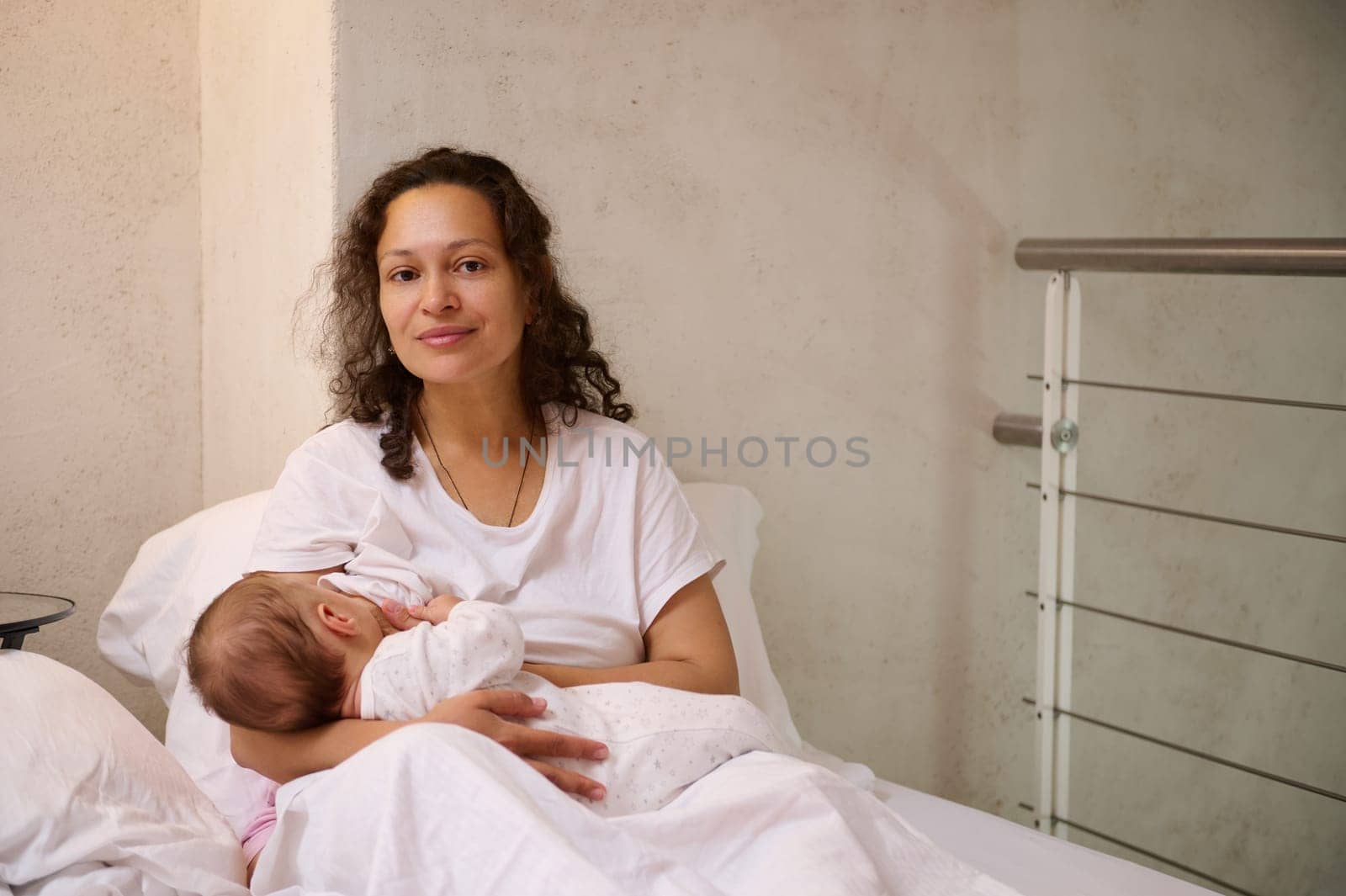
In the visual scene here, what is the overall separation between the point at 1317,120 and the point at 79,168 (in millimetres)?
2932

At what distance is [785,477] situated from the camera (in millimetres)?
2328

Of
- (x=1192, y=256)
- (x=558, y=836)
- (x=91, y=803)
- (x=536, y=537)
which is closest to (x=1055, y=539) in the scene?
(x=1192, y=256)

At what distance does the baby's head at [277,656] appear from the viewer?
133cm

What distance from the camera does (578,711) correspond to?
1.42 m

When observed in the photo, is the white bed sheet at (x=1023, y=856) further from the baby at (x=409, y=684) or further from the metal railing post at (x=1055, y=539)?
the metal railing post at (x=1055, y=539)

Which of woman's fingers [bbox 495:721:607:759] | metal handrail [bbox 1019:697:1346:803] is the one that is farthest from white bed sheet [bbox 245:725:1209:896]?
metal handrail [bbox 1019:697:1346:803]

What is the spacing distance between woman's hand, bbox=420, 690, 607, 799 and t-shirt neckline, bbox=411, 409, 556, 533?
32 cm

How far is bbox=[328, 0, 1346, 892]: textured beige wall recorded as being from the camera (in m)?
2.05

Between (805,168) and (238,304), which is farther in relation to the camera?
(805,168)

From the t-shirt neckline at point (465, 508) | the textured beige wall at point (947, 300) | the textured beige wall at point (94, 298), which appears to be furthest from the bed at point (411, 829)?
the textured beige wall at point (947, 300)

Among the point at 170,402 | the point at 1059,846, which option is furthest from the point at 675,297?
the point at 1059,846

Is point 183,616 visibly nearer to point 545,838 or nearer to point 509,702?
point 509,702

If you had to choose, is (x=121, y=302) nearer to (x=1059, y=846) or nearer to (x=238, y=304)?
(x=238, y=304)

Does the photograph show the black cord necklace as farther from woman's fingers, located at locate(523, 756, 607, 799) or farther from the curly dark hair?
woman's fingers, located at locate(523, 756, 607, 799)
